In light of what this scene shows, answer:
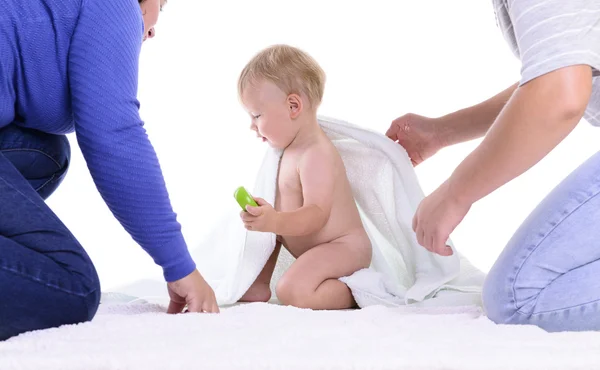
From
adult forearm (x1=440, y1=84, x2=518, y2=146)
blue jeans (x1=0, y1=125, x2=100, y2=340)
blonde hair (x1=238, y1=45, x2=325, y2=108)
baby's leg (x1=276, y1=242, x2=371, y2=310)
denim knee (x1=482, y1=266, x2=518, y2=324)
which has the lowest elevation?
baby's leg (x1=276, y1=242, x2=371, y2=310)

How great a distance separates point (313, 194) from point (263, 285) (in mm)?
254

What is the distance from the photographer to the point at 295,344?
0.92 m

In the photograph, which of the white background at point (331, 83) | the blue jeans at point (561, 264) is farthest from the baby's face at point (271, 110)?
the blue jeans at point (561, 264)

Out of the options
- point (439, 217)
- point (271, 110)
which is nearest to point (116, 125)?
point (439, 217)

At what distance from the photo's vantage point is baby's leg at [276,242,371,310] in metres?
1.50

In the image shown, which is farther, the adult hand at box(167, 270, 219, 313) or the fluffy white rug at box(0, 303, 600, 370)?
the adult hand at box(167, 270, 219, 313)

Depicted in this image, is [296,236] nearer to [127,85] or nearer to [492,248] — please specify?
[127,85]

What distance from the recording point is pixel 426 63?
8.26 ft

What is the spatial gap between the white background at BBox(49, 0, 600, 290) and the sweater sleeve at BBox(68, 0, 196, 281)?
1.18m

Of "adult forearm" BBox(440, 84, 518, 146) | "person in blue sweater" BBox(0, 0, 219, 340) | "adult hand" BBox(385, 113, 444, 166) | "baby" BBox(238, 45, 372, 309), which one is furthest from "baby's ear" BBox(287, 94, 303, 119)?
"person in blue sweater" BBox(0, 0, 219, 340)

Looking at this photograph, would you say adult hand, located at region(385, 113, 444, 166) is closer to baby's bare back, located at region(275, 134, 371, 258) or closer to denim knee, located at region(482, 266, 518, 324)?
baby's bare back, located at region(275, 134, 371, 258)

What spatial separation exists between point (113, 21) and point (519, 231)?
2.38 feet

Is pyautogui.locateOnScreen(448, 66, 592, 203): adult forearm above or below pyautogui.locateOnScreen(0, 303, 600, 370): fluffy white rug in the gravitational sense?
above

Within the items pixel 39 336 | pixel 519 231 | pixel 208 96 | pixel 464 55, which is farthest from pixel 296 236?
pixel 464 55
